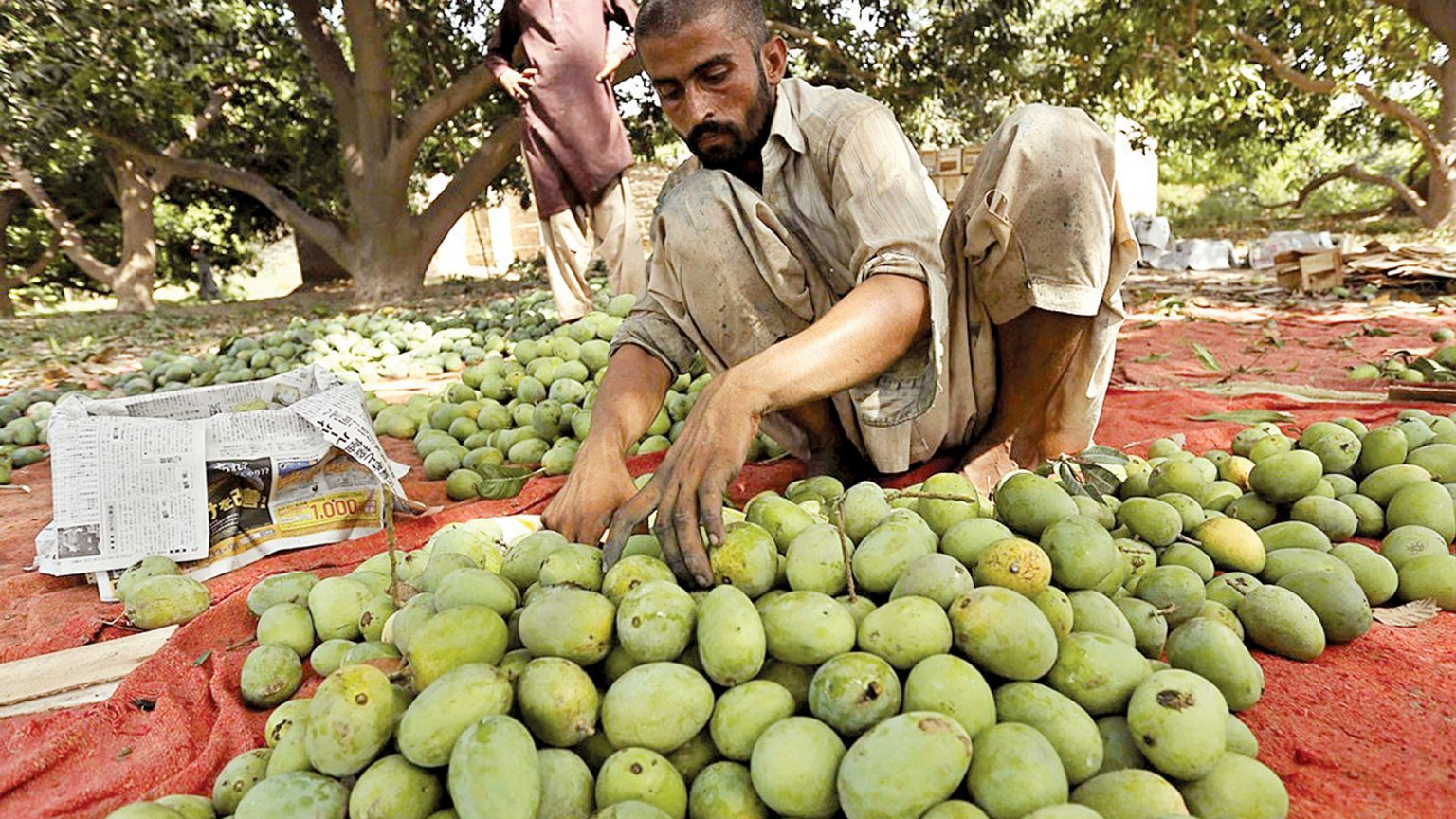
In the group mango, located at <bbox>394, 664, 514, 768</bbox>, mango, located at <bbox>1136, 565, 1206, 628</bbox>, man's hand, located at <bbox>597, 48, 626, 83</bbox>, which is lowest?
mango, located at <bbox>394, 664, 514, 768</bbox>

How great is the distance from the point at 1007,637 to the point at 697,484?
21.6 inches

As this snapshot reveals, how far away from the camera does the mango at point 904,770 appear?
0.94 m

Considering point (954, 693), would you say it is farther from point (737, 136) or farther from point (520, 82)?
point (520, 82)

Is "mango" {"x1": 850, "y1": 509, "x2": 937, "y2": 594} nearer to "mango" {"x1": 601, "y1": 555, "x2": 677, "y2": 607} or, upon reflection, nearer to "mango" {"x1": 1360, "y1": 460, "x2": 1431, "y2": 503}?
"mango" {"x1": 601, "y1": 555, "x2": 677, "y2": 607}

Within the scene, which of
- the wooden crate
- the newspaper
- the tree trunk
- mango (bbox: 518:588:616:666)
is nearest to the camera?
mango (bbox: 518:588:616:666)

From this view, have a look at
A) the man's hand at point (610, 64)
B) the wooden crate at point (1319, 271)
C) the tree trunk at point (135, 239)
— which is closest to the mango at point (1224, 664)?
the man's hand at point (610, 64)

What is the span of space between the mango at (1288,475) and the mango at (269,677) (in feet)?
6.35

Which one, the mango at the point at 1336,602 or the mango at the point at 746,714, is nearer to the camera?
the mango at the point at 746,714

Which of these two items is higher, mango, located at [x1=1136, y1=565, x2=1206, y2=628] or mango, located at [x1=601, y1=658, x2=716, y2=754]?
mango, located at [x1=1136, y1=565, x2=1206, y2=628]

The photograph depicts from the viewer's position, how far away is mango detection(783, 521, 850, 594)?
128 cm

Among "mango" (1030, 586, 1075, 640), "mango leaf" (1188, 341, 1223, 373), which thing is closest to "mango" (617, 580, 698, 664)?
"mango" (1030, 586, 1075, 640)

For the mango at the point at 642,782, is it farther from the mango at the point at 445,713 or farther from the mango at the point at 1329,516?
the mango at the point at 1329,516

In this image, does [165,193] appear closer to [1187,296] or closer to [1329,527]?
[1187,296]

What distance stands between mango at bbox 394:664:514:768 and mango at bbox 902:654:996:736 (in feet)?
1.71
